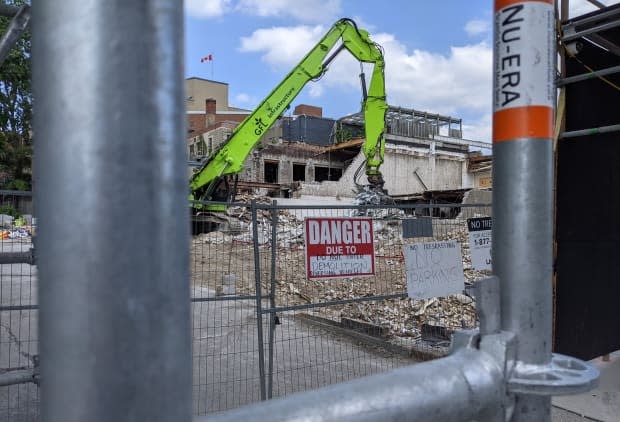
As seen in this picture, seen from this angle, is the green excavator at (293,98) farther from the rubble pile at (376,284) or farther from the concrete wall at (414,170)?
the concrete wall at (414,170)

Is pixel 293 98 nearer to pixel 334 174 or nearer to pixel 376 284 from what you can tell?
pixel 376 284

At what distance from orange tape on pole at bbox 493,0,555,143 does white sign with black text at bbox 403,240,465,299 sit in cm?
446

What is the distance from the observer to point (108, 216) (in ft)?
2.24

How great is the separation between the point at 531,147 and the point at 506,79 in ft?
0.60

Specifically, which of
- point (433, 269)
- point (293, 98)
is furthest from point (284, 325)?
point (293, 98)

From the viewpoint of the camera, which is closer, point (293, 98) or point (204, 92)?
point (293, 98)

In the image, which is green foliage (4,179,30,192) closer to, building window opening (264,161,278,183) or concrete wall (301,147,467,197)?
building window opening (264,161,278,183)

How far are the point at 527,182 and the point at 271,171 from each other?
3841 centimetres

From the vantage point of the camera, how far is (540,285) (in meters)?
1.25

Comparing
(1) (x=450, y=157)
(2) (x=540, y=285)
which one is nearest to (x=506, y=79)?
(2) (x=540, y=285)

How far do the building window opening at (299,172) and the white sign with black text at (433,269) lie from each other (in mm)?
34175

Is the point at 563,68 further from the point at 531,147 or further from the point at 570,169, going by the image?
the point at 531,147

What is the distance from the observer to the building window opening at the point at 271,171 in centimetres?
3859

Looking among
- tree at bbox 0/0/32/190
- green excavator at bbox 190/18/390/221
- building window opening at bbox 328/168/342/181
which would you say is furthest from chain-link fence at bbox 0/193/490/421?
building window opening at bbox 328/168/342/181
